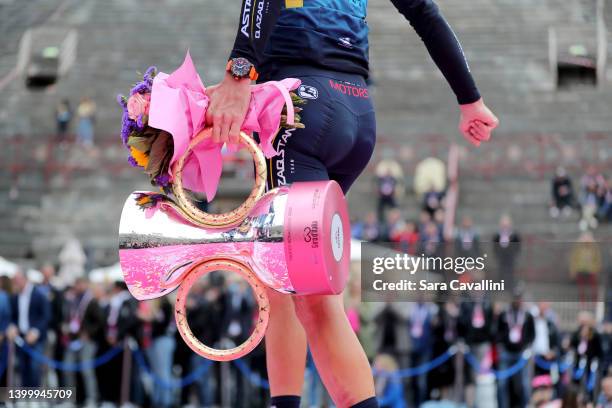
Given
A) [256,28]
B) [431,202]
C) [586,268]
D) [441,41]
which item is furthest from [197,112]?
[431,202]

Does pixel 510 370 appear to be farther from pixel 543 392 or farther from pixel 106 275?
pixel 106 275

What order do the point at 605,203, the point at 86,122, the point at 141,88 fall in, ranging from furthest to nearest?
the point at 86,122, the point at 605,203, the point at 141,88

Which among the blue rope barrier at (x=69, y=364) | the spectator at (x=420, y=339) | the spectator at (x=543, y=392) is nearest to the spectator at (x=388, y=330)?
the spectator at (x=420, y=339)

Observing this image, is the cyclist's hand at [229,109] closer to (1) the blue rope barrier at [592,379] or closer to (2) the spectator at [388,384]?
(1) the blue rope barrier at [592,379]

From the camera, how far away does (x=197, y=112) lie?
337 cm

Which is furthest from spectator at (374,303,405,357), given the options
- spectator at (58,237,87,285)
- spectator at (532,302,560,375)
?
spectator at (58,237,87,285)

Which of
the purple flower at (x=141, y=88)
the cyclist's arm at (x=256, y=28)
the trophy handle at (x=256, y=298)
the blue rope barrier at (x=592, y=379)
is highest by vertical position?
the cyclist's arm at (x=256, y=28)

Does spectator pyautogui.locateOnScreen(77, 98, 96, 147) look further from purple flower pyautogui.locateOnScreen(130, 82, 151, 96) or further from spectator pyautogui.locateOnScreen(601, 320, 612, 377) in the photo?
purple flower pyautogui.locateOnScreen(130, 82, 151, 96)

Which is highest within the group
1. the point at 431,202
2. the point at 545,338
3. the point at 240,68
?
the point at 240,68

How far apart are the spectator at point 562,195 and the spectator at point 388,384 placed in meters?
9.16

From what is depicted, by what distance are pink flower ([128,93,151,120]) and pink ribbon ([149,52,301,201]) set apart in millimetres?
48

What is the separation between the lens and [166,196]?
3.43m

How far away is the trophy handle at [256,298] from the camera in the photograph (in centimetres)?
333

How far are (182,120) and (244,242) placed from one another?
15.8 inches
